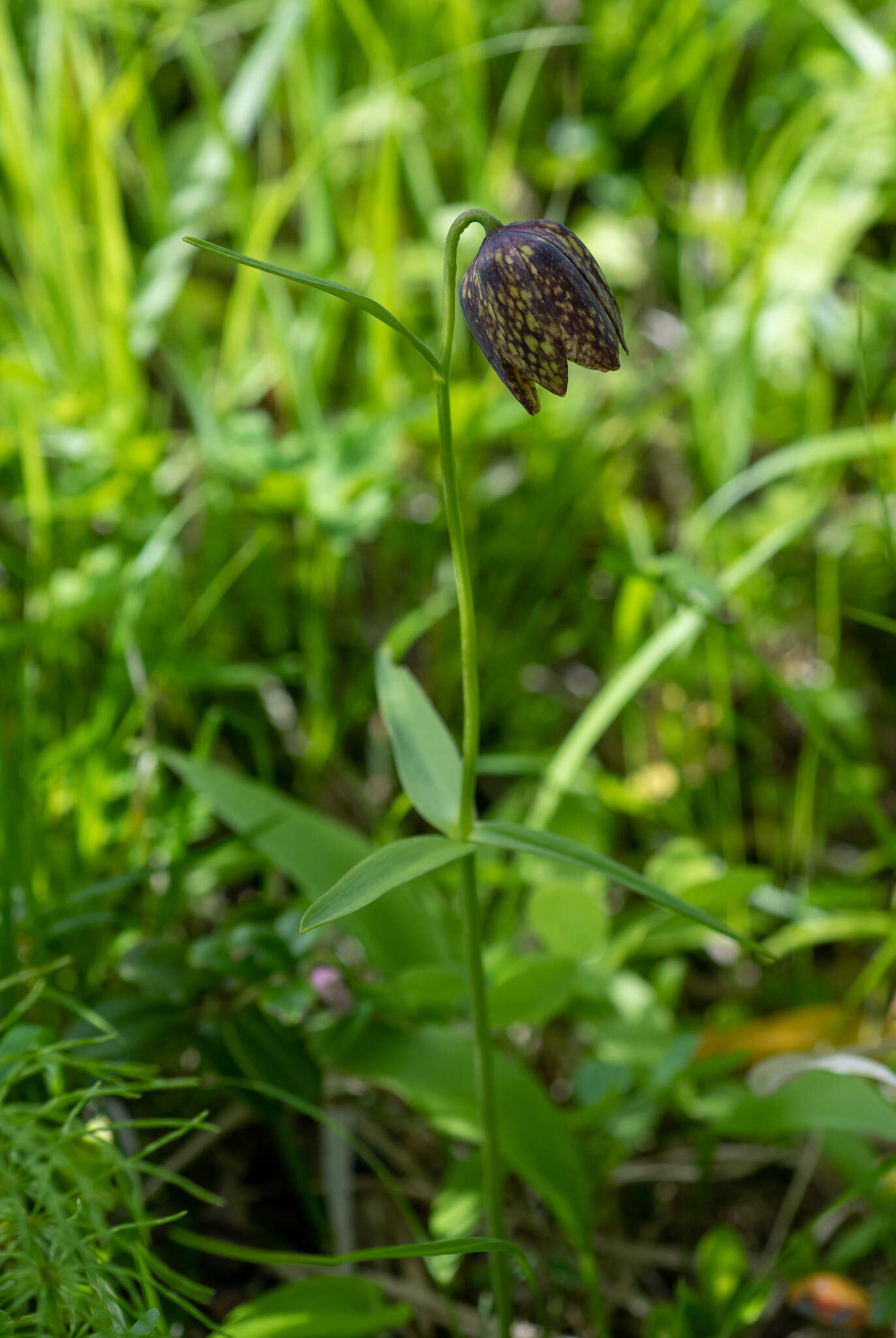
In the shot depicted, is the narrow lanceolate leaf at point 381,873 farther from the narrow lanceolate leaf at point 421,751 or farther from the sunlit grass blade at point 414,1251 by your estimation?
the sunlit grass blade at point 414,1251

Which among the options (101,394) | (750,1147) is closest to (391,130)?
(101,394)

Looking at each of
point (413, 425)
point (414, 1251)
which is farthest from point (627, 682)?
point (414, 1251)

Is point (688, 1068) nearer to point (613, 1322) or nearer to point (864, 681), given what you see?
point (613, 1322)

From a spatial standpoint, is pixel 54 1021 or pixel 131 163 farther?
pixel 131 163

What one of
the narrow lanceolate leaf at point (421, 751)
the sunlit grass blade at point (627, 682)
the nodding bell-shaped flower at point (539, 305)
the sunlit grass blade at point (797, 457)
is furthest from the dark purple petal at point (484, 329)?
the sunlit grass blade at point (797, 457)

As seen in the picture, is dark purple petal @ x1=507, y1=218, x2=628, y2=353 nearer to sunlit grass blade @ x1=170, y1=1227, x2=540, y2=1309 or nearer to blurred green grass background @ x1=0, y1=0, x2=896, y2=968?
blurred green grass background @ x1=0, y1=0, x2=896, y2=968

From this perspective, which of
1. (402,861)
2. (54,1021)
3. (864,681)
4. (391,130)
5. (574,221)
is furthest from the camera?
(574,221)
